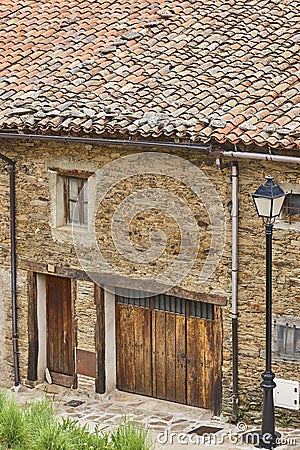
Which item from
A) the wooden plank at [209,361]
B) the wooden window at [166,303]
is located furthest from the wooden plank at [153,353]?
the wooden plank at [209,361]

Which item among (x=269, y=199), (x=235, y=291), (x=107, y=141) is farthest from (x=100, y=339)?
(x=269, y=199)

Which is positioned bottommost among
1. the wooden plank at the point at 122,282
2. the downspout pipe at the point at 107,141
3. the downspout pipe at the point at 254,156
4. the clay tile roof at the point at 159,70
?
the wooden plank at the point at 122,282

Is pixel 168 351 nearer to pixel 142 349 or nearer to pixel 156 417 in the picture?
pixel 142 349

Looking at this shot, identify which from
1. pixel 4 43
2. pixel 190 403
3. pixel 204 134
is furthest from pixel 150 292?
pixel 4 43

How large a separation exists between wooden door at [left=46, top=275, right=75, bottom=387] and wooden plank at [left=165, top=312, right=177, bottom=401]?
5.38 ft

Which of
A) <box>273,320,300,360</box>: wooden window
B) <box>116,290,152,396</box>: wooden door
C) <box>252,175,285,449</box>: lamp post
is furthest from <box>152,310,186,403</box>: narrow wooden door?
<box>252,175,285,449</box>: lamp post

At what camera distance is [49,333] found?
58.6ft

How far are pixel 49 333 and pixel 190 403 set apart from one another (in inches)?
103

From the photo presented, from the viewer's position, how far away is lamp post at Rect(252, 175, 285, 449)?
1308 cm

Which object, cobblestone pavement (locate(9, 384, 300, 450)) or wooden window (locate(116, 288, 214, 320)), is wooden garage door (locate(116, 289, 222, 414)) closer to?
wooden window (locate(116, 288, 214, 320))

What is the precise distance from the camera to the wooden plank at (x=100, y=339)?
16.9 m

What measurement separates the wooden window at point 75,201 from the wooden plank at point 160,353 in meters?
1.76

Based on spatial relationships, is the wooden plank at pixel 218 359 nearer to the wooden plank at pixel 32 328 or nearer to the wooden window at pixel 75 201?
the wooden window at pixel 75 201

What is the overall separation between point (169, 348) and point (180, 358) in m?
0.22
